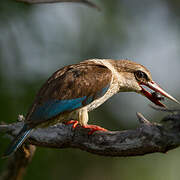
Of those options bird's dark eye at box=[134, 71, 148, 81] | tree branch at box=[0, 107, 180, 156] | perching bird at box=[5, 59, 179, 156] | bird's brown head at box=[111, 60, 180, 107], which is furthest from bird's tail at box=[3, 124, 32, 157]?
bird's dark eye at box=[134, 71, 148, 81]

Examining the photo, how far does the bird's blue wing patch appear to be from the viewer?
Answer: 15.7 ft

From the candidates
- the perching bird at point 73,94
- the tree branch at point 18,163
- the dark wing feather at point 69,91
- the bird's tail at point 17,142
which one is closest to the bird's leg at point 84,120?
the perching bird at point 73,94

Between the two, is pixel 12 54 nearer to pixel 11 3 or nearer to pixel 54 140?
pixel 11 3

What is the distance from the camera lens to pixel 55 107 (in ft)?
15.9

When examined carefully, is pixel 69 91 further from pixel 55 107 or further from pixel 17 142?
pixel 17 142

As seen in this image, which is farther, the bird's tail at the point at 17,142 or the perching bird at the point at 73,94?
the perching bird at the point at 73,94

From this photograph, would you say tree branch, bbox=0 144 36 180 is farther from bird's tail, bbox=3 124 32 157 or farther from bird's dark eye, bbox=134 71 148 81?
bird's dark eye, bbox=134 71 148 81

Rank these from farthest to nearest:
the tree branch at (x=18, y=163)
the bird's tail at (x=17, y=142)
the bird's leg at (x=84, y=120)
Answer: the tree branch at (x=18, y=163)
the bird's leg at (x=84, y=120)
the bird's tail at (x=17, y=142)

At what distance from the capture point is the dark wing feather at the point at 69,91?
4.83m

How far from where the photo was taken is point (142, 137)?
171 inches

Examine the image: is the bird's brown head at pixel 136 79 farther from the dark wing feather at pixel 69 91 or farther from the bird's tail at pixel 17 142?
the bird's tail at pixel 17 142

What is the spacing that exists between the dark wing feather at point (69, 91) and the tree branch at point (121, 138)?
12.0 inches

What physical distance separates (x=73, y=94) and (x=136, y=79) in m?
1.17

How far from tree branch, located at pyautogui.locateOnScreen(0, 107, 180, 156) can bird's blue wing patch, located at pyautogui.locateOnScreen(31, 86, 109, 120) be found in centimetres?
30
